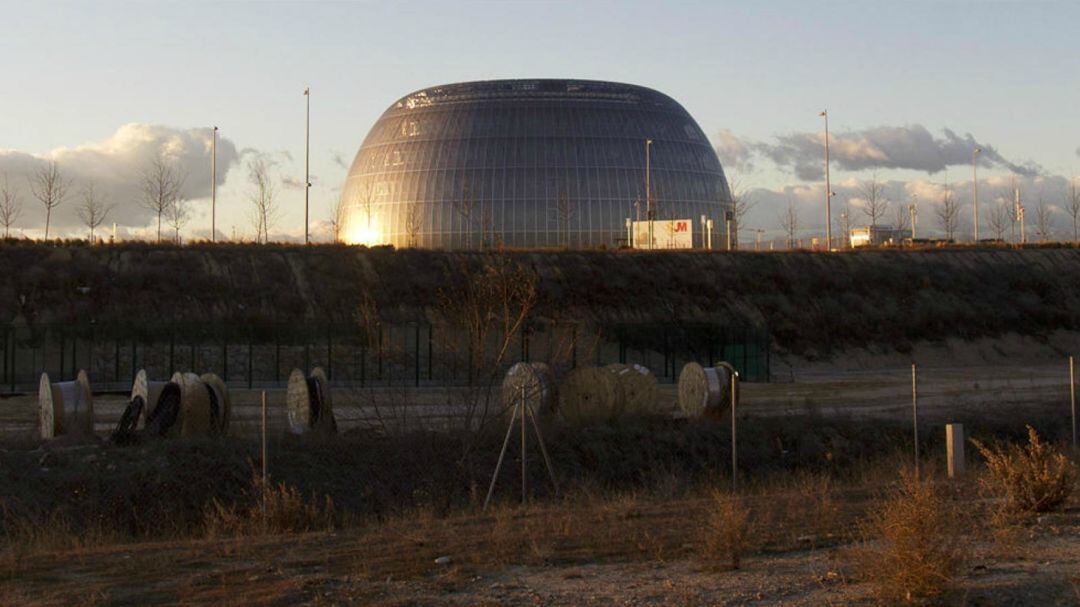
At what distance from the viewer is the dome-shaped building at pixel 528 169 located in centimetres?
10325

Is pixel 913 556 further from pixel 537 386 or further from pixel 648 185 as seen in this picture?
pixel 648 185

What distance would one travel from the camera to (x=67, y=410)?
28.4 meters

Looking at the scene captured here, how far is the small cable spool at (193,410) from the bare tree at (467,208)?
74.3 metres

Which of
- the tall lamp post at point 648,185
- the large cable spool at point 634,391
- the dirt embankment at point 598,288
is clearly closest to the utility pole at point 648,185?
the tall lamp post at point 648,185

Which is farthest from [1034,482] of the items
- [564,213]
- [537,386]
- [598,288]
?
[564,213]

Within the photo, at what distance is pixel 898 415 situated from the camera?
3575cm

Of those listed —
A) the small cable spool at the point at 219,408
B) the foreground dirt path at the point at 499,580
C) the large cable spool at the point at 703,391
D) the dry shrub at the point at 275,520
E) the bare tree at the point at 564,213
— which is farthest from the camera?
the bare tree at the point at 564,213

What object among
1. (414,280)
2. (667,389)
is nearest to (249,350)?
(667,389)

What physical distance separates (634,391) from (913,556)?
861 inches

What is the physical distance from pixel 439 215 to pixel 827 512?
89.2 meters

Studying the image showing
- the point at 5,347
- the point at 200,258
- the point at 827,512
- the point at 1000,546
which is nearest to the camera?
the point at 1000,546

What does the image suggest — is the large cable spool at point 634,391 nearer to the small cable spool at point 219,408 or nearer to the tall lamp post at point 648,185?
the small cable spool at point 219,408

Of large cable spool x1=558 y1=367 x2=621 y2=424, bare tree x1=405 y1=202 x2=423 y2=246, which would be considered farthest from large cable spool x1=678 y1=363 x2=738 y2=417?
bare tree x1=405 y1=202 x2=423 y2=246

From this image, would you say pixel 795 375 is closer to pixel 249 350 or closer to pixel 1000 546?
pixel 249 350
